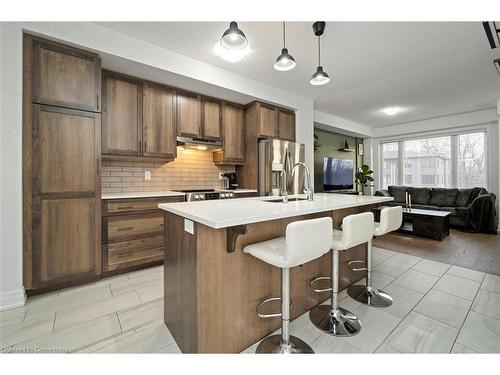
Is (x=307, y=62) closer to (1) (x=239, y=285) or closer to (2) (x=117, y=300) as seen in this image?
(1) (x=239, y=285)

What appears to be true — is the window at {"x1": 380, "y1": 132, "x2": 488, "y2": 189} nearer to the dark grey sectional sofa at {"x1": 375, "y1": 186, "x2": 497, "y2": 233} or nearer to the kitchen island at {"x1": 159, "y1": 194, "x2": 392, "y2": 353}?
the dark grey sectional sofa at {"x1": 375, "y1": 186, "x2": 497, "y2": 233}

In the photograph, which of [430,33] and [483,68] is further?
[483,68]

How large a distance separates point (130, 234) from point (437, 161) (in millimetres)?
7540

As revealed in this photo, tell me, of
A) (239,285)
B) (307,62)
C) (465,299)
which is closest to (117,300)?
(239,285)

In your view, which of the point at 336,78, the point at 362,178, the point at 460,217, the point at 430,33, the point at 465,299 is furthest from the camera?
the point at 362,178

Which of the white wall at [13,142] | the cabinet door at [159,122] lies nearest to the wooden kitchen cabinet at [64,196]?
the white wall at [13,142]

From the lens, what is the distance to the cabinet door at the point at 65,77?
2.03 meters

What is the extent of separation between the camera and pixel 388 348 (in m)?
1.42

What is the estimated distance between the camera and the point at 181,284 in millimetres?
1401

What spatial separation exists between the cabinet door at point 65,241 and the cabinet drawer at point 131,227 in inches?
6.4

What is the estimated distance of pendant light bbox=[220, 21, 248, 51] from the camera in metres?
1.62

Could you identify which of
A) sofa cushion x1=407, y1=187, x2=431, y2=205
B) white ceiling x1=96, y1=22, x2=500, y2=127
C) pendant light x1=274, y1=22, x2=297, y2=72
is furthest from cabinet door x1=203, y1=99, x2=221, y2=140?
sofa cushion x1=407, y1=187, x2=431, y2=205
